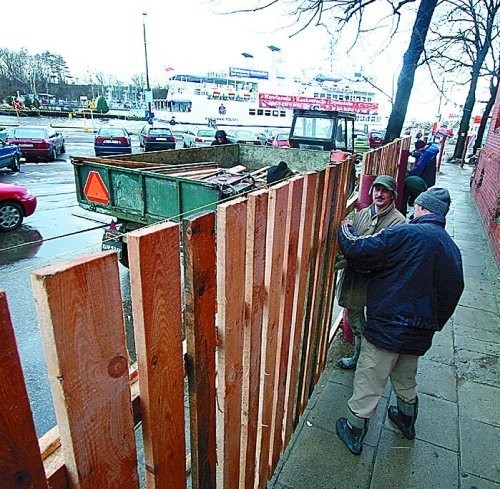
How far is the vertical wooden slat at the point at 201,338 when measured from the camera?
1.10 m

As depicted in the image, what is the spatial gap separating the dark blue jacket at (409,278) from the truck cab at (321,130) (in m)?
11.1

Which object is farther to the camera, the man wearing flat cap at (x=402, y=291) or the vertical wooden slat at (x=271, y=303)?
the man wearing flat cap at (x=402, y=291)

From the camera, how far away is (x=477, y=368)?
11.7ft

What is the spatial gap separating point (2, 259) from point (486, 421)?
7.69 metres

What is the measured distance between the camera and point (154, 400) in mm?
1085

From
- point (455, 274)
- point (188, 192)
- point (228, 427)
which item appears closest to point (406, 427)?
point (455, 274)

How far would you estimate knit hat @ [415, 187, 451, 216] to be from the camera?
2301mm

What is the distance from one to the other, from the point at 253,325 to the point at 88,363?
80 cm

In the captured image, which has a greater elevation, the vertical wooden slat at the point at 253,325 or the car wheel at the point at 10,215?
the vertical wooden slat at the point at 253,325

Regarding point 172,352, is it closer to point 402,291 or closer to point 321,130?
point 402,291

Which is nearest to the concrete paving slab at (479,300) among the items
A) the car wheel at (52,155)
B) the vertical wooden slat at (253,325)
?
the vertical wooden slat at (253,325)

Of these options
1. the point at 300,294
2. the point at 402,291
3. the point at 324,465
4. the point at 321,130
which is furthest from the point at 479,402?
the point at 321,130

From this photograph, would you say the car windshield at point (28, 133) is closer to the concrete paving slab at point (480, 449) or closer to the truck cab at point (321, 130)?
the truck cab at point (321, 130)

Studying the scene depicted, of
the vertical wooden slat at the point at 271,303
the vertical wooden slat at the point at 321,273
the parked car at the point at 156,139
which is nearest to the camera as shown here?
the vertical wooden slat at the point at 271,303
